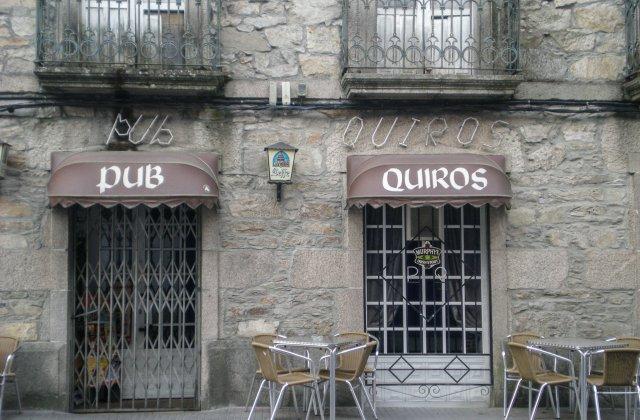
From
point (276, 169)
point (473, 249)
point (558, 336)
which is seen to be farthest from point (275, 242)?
point (558, 336)

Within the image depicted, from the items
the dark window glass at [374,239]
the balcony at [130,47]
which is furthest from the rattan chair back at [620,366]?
the balcony at [130,47]

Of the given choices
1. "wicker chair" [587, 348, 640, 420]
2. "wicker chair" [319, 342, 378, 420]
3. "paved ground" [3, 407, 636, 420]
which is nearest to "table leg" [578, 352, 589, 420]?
"wicker chair" [587, 348, 640, 420]

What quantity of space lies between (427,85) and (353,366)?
2.93 m

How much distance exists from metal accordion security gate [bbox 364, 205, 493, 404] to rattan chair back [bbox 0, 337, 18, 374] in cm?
359

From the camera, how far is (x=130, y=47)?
874 cm

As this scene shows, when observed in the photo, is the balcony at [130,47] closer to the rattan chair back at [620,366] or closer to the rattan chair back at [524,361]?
the rattan chair back at [524,361]

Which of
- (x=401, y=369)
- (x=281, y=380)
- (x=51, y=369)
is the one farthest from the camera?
(x=401, y=369)

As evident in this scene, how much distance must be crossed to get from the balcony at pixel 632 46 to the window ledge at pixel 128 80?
4.28 meters

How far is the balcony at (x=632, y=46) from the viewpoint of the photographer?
8930 millimetres

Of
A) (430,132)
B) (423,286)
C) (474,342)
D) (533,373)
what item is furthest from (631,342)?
(430,132)

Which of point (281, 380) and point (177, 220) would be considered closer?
point (281, 380)

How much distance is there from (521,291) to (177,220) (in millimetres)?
3712

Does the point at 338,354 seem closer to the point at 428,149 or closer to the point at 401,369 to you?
the point at 401,369

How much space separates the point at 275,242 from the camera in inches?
349
